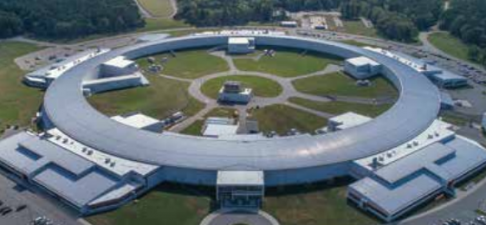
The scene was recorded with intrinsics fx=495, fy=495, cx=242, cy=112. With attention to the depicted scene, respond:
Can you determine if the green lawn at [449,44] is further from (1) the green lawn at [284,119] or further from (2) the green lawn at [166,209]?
(2) the green lawn at [166,209]

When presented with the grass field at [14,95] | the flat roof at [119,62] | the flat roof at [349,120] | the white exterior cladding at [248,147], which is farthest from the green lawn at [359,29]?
the grass field at [14,95]

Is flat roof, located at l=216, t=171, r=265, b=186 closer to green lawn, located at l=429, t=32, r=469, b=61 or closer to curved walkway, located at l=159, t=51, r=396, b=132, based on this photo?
curved walkway, located at l=159, t=51, r=396, b=132

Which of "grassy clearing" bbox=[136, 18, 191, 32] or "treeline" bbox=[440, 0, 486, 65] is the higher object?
"treeline" bbox=[440, 0, 486, 65]

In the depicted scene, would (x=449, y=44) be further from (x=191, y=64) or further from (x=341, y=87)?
(x=191, y=64)

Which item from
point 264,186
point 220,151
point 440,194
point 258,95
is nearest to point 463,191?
point 440,194

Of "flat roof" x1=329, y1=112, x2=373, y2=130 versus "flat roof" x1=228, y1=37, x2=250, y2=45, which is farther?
"flat roof" x1=228, y1=37, x2=250, y2=45

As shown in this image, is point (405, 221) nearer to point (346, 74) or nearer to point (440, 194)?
point (440, 194)

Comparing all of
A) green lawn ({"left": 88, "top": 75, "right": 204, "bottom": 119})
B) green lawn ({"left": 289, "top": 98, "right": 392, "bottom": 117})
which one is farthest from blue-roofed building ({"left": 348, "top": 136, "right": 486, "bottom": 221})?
green lawn ({"left": 88, "top": 75, "right": 204, "bottom": 119})

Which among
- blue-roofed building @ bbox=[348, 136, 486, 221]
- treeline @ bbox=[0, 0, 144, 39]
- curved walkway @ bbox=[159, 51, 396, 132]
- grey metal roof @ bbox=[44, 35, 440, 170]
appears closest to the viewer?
blue-roofed building @ bbox=[348, 136, 486, 221]
